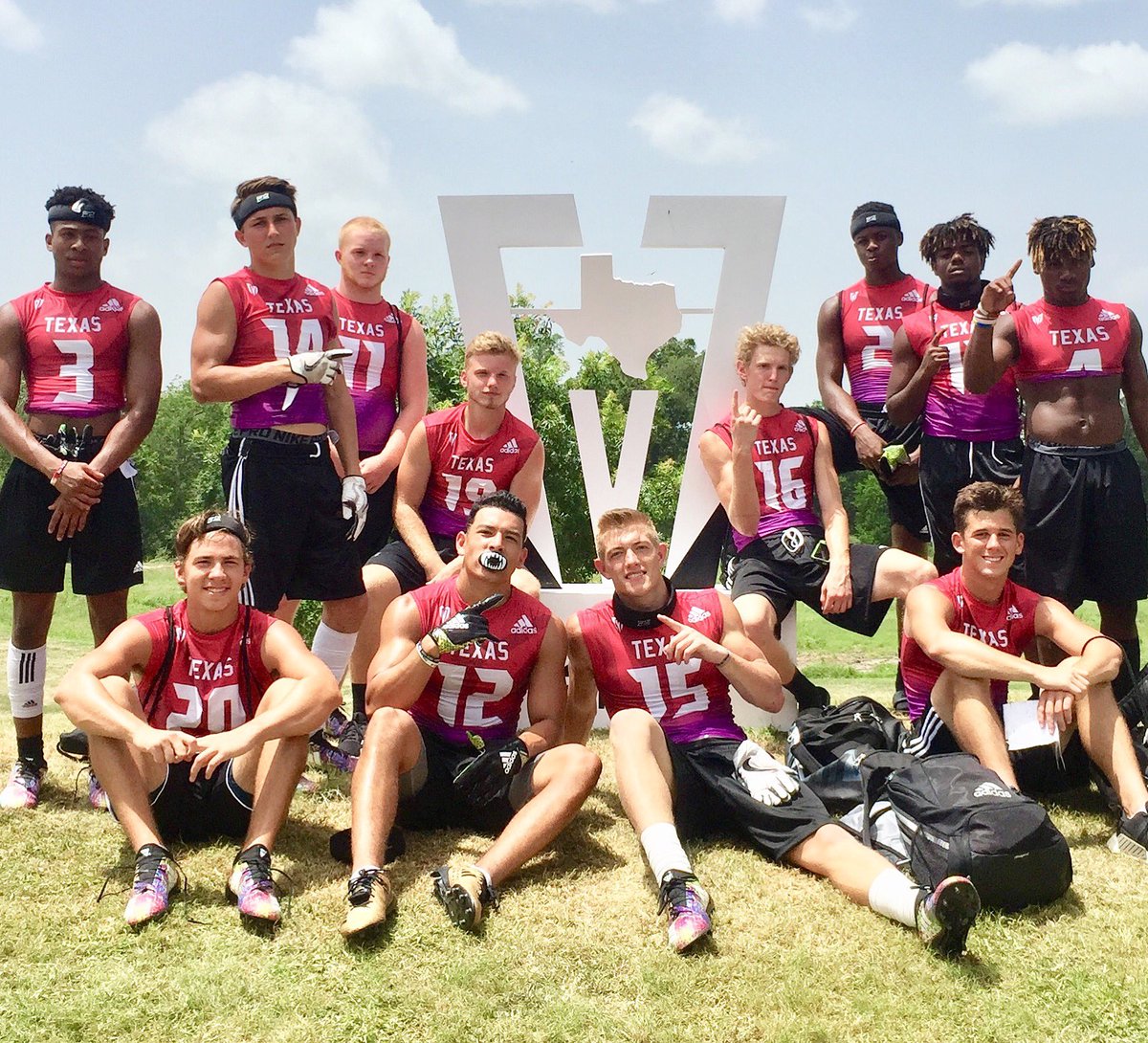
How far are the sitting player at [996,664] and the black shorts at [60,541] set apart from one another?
10.6 ft

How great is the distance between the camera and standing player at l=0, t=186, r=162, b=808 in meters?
4.71

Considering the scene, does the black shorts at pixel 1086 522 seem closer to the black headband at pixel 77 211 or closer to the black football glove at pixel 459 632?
the black football glove at pixel 459 632

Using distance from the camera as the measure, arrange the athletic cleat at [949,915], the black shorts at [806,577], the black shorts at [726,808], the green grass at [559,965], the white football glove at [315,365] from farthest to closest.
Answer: the black shorts at [806,577] < the white football glove at [315,365] < the black shorts at [726,808] < the athletic cleat at [949,915] < the green grass at [559,965]

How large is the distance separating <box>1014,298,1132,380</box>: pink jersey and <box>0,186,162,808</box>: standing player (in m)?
3.88

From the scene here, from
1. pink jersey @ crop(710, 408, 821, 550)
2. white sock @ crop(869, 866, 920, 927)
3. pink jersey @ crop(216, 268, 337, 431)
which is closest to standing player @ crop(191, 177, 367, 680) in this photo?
pink jersey @ crop(216, 268, 337, 431)

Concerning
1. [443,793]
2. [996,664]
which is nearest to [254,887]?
[443,793]

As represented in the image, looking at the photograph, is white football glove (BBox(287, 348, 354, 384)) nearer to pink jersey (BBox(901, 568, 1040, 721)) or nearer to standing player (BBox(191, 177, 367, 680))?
standing player (BBox(191, 177, 367, 680))

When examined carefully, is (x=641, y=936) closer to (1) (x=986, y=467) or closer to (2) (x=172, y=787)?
(2) (x=172, y=787)

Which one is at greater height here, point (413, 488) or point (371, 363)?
point (371, 363)

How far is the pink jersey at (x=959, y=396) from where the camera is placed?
5688 millimetres

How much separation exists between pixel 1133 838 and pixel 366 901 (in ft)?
8.80

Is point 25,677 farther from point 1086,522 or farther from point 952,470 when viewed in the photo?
point 1086,522

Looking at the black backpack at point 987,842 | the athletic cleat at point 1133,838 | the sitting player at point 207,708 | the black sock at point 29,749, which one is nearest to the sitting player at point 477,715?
the sitting player at point 207,708

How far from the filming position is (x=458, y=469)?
5.45m
